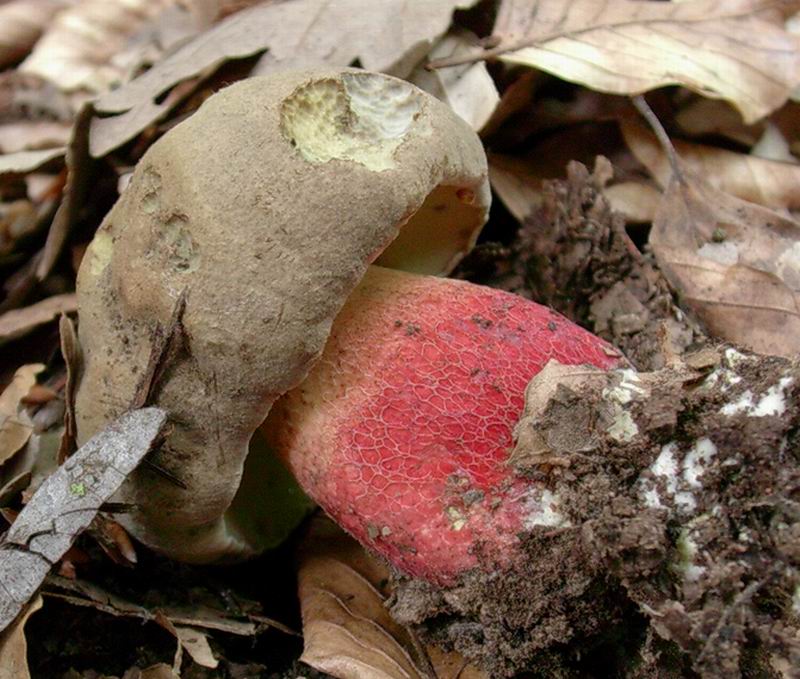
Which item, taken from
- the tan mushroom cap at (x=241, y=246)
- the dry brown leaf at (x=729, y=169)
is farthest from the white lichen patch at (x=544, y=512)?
the dry brown leaf at (x=729, y=169)

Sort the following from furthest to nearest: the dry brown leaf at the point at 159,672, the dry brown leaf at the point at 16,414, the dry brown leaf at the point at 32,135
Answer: the dry brown leaf at the point at 32,135
the dry brown leaf at the point at 16,414
the dry brown leaf at the point at 159,672

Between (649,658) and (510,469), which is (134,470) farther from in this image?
(649,658)

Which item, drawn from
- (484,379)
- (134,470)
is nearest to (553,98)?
(484,379)

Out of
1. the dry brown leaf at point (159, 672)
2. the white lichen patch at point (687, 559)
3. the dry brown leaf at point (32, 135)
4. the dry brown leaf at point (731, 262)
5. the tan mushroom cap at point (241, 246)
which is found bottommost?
the dry brown leaf at point (731, 262)

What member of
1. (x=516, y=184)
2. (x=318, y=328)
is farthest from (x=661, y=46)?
(x=318, y=328)

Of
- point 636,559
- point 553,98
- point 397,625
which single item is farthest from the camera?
point 553,98

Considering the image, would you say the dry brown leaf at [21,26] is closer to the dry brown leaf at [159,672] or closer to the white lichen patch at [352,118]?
the white lichen patch at [352,118]

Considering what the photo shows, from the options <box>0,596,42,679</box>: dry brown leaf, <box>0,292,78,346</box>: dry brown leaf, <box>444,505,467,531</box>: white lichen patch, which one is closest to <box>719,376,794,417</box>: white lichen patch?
<box>444,505,467,531</box>: white lichen patch
